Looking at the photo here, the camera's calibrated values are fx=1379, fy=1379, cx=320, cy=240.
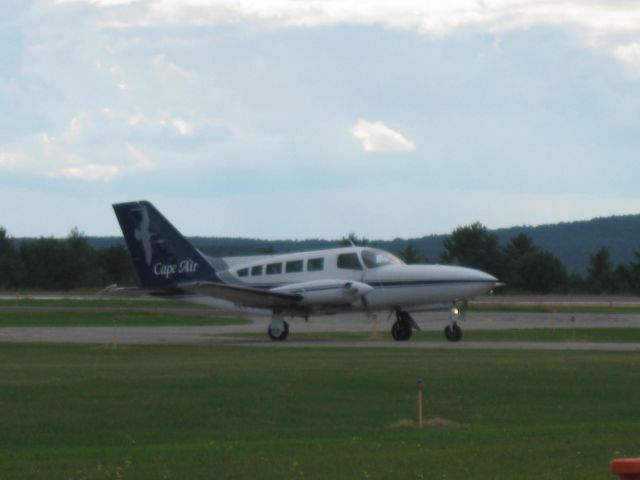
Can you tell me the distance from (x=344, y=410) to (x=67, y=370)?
27.1 ft

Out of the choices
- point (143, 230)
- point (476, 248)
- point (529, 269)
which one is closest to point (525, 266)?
point (529, 269)

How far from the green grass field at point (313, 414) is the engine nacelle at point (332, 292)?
6.50 m

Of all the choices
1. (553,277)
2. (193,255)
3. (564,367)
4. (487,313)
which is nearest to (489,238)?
(553,277)

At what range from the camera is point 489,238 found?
4161 inches

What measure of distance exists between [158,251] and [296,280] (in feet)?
14.7

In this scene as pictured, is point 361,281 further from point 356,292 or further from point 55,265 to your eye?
point 55,265

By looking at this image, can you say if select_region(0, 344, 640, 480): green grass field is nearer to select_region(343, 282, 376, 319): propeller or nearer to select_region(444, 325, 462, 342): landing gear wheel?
select_region(444, 325, 462, 342): landing gear wheel

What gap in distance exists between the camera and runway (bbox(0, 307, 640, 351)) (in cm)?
3634

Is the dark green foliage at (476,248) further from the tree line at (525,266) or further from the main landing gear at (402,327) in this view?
the main landing gear at (402,327)

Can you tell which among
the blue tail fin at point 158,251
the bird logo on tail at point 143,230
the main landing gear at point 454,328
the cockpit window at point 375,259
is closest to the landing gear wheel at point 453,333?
the main landing gear at point 454,328

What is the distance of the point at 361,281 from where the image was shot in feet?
129

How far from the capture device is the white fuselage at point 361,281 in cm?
3819

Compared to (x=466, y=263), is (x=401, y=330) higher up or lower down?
lower down

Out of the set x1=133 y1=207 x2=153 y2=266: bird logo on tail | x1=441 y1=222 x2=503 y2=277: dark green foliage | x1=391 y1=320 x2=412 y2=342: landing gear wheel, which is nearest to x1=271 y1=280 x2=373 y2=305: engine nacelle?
x1=391 y1=320 x2=412 y2=342: landing gear wheel
